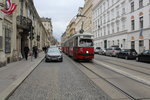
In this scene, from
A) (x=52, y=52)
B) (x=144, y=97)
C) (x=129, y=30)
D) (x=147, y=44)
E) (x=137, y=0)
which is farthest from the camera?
(x=129, y=30)

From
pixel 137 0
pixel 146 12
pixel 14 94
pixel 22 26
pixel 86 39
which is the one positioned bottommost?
pixel 14 94

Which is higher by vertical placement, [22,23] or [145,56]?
[22,23]

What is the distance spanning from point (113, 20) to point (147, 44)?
15.4 metres

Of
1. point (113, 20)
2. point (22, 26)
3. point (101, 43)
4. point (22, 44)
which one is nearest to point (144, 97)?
point (22, 26)

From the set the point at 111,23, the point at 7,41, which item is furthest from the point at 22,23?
the point at 111,23

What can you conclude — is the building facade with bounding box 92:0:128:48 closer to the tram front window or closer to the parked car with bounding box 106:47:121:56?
the parked car with bounding box 106:47:121:56

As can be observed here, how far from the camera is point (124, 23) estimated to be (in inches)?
1403

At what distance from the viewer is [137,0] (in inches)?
1193

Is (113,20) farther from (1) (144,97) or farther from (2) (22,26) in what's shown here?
(1) (144,97)

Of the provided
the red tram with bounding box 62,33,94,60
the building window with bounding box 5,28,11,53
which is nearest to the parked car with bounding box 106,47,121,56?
the red tram with bounding box 62,33,94,60

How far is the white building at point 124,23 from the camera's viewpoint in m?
28.3

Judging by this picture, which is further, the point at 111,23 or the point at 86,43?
the point at 111,23

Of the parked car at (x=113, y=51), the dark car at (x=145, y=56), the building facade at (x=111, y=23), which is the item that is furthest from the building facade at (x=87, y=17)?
the dark car at (x=145, y=56)

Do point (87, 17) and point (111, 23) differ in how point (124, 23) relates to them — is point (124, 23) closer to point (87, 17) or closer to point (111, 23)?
point (111, 23)
